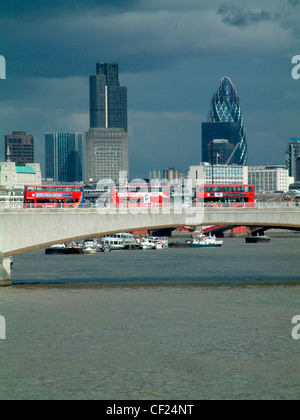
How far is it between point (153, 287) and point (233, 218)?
10.2m

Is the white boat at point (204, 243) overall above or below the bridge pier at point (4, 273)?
below

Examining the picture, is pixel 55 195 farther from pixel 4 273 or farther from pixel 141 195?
pixel 4 273

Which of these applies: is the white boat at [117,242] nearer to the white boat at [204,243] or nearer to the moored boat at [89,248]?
the moored boat at [89,248]

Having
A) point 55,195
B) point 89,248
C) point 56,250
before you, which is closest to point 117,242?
point 89,248

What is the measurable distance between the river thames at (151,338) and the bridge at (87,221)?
12.8ft

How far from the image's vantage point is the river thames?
109 feet

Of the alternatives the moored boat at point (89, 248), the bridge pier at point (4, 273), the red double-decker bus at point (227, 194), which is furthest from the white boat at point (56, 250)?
the bridge pier at point (4, 273)

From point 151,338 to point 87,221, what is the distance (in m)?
24.9

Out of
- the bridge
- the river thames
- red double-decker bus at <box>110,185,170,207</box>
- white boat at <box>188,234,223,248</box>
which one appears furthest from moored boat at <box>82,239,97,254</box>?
the bridge

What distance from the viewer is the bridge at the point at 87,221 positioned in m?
64.4

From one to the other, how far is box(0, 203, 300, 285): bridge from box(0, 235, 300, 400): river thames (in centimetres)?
390

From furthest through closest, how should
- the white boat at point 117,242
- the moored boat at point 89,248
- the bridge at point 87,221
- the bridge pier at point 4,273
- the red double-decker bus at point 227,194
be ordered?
1. the white boat at point 117,242
2. the moored boat at point 89,248
3. the red double-decker bus at point 227,194
4. the bridge pier at point 4,273
5. the bridge at point 87,221

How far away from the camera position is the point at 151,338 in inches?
1668

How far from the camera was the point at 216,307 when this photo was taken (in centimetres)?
5231
